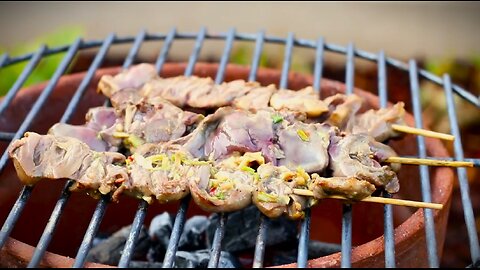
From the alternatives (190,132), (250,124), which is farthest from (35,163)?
(250,124)

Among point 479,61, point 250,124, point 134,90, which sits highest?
point 479,61

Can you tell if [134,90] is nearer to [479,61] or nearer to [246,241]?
[246,241]

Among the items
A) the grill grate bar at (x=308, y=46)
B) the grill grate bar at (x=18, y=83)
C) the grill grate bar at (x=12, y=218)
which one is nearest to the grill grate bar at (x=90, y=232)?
the grill grate bar at (x=12, y=218)

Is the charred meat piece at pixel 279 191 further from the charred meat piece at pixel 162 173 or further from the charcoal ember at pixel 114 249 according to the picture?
the charcoal ember at pixel 114 249

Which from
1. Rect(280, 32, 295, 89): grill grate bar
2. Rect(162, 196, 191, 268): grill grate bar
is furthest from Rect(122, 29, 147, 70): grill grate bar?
Rect(162, 196, 191, 268): grill grate bar

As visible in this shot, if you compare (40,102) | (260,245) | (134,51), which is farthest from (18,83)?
(260,245)

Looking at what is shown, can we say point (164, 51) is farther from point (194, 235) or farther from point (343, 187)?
point (343, 187)
